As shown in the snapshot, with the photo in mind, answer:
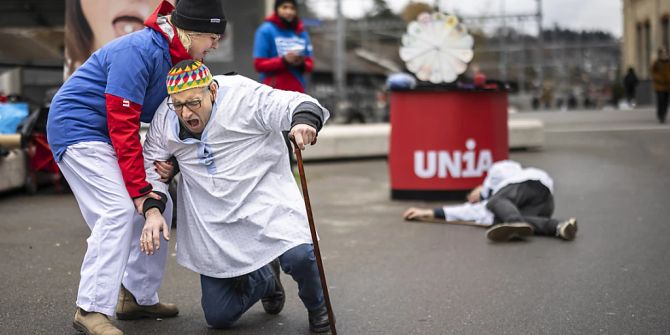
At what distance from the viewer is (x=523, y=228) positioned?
6535mm

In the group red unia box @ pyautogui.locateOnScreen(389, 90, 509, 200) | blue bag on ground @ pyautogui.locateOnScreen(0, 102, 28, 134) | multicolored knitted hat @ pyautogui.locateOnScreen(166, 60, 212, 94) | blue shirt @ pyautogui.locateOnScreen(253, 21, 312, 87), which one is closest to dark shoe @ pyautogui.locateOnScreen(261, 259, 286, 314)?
multicolored knitted hat @ pyautogui.locateOnScreen(166, 60, 212, 94)

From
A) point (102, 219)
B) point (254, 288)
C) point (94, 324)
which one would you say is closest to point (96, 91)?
point (102, 219)

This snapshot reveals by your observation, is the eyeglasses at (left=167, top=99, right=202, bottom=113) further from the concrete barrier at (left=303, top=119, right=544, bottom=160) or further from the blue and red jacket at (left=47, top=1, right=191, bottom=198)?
the concrete barrier at (left=303, top=119, right=544, bottom=160)

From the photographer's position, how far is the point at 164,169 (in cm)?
418

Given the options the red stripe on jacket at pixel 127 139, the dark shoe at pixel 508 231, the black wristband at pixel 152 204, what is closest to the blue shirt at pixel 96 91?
the red stripe on jacket at pixel 127 139

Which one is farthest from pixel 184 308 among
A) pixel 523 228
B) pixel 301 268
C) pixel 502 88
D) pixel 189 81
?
pixel 502 88

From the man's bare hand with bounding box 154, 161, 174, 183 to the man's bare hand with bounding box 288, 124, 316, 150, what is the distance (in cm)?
73

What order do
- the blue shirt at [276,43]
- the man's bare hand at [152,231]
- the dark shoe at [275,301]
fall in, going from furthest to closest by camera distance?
1. the blue shirt at [276,43]
2. the dark shoe at [275,301]
3. the man's bare hand at [152,231]

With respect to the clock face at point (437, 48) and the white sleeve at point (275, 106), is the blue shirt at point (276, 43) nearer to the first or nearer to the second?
the clock face at point (437, 48)

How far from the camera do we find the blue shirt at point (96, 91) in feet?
13.4

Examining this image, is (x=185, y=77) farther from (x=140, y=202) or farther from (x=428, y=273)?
(x=428, y=273)

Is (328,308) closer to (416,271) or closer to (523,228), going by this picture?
(416,271)

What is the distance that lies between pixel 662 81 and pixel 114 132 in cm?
1689

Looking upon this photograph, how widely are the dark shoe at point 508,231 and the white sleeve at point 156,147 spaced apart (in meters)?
3.04
